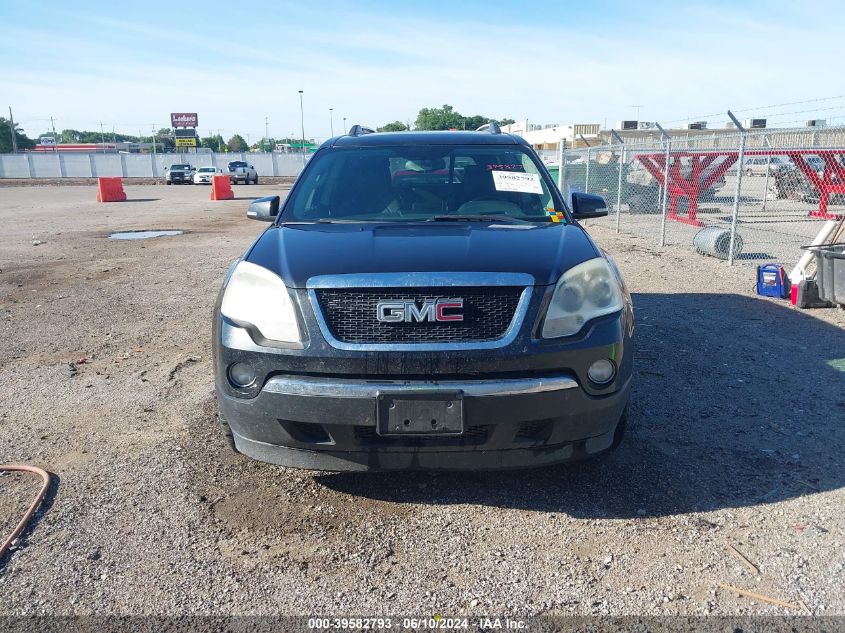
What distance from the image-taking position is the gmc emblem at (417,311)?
280 centimetres

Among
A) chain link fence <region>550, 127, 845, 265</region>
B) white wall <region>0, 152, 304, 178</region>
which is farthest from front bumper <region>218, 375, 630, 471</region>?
white wall <region>0, 152, 304, 178</region>

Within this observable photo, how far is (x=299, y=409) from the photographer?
2.78 m

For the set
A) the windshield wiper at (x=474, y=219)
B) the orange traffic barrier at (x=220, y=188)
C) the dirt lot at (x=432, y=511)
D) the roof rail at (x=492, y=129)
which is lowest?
the dirt lot at (x=432, y=511)

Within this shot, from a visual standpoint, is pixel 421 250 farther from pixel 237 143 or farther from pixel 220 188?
pixel 237 143

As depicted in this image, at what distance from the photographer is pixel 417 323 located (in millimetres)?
2797

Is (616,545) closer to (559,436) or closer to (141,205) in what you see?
Result: (559,436)

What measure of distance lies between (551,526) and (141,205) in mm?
25556

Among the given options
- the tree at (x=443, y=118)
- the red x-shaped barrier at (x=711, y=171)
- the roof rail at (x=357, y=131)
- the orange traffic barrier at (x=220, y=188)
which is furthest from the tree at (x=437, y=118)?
the roof rail at (x=357, y=131)

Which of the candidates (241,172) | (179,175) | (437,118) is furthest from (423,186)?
(437,118)

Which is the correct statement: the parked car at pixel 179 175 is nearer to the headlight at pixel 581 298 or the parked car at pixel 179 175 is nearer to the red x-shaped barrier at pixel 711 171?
the red x-shaped barrier at pixel 711 171

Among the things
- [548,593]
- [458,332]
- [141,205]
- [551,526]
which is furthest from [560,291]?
[141,205]

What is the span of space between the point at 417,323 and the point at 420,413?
0.37 m

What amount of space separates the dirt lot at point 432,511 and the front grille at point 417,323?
0.87 m

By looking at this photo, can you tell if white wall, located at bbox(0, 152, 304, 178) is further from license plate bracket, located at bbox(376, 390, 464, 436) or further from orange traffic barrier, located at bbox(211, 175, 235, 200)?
license plate bracket, located at bbox(376, 390, 464, 436)
